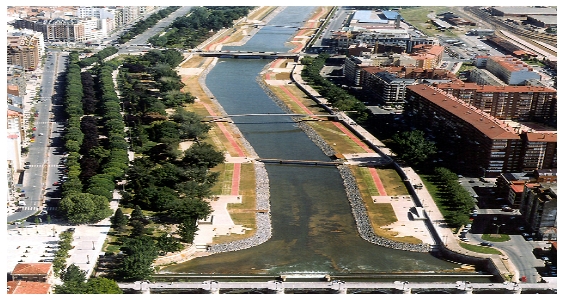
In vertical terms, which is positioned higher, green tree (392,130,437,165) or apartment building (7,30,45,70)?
green tree (392,130,437,165)

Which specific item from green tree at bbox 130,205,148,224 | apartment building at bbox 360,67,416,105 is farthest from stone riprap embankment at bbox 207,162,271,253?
apartment building at bbox 360,67,416,105

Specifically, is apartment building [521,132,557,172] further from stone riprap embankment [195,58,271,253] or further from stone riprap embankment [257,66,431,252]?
stone riprap embankment [195,58,271,253]

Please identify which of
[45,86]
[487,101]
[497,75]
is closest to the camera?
[487,101]

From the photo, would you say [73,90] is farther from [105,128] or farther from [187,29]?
[187,29]

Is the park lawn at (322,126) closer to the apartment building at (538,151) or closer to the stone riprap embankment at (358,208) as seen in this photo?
the stone riprap embankment at (358,208)

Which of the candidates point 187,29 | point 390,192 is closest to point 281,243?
point 390,192

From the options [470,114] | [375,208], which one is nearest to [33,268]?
[375,208]

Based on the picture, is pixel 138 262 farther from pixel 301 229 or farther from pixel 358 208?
pixel 358 208
